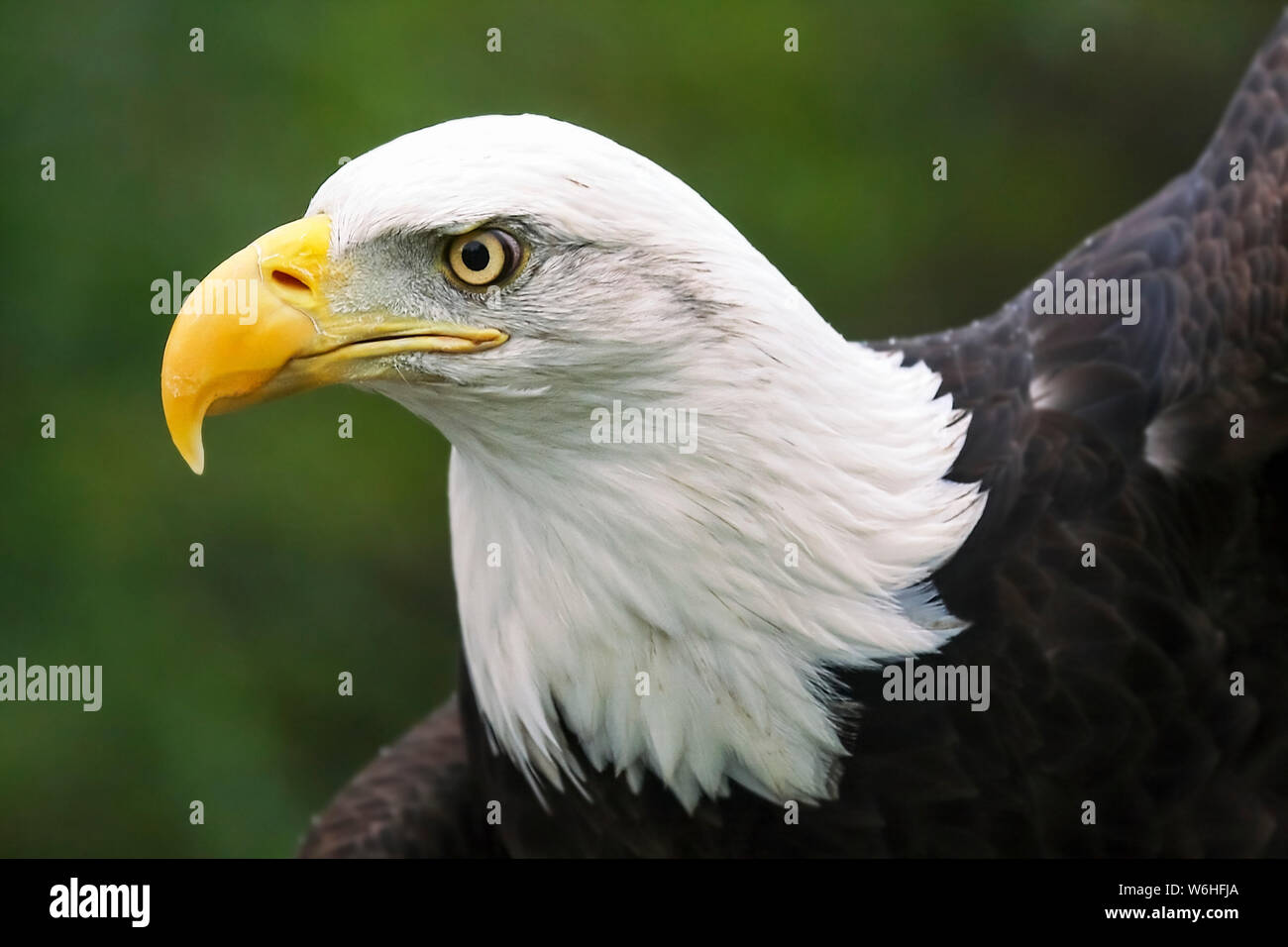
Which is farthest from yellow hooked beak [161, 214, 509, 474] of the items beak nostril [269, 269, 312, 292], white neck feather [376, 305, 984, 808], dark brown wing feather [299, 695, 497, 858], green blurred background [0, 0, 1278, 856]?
green blurred background [0, 0, 1278, 856]

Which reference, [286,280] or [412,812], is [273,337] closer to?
[286,280]

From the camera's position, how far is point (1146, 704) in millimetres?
2705

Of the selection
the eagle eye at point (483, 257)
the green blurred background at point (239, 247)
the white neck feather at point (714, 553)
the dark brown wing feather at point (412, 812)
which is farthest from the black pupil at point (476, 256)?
the green blurred background at point (239, 247)

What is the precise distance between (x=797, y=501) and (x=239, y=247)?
2659 millimetres

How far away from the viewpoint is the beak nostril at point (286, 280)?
2330 mm

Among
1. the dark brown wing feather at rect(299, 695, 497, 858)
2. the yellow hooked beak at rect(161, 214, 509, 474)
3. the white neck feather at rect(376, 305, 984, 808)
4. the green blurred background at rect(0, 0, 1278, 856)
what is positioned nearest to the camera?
the yellow hooked beak at rect(161, 214, 509, 474)

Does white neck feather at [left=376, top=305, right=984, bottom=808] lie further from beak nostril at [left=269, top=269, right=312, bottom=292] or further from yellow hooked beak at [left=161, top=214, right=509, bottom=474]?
beak nostril at [left=269, top=269, right=312, bottom=292]

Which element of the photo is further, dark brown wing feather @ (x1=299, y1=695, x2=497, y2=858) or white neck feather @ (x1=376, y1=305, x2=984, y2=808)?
dark brown wing feather @ (x1=299, y1=695, x2=497, y2=858)

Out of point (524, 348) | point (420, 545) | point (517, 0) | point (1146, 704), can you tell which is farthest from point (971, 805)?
point (517, 0)

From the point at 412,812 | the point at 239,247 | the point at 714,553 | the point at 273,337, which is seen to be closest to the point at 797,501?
the point at 714,553

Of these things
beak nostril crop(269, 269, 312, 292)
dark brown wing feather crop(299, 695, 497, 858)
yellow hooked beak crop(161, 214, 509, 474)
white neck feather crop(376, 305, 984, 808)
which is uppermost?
beak nostril crop(269, 269, 312, 292)

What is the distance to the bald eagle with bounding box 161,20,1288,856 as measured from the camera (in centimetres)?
233

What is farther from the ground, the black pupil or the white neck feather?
the black pupil

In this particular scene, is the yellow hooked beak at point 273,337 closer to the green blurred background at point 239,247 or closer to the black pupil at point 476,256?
the black pupil at point 476,256
